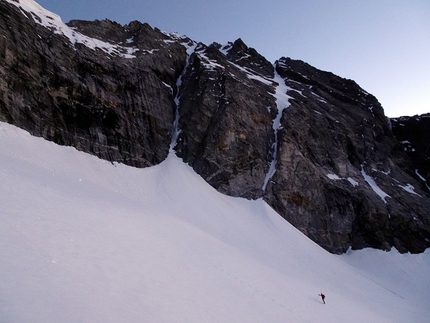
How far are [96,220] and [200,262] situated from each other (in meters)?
6.97

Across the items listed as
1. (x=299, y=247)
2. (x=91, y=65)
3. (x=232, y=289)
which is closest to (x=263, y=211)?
(x=299, y=247)

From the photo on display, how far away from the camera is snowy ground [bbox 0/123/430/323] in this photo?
809 cm

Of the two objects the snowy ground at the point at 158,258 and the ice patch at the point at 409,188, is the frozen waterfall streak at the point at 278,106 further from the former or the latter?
the ice patch at the point at 409,188

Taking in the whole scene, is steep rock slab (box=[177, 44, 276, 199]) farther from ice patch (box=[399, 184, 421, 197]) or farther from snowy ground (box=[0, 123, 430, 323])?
ice patch (box=[399, 184, 421, 197])

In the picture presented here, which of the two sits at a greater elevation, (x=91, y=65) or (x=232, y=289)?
(x=91, y=65)

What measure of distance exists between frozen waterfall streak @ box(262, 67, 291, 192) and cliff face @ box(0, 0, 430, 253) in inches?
12.6

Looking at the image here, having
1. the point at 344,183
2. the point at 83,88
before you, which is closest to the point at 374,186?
the point at 344,183

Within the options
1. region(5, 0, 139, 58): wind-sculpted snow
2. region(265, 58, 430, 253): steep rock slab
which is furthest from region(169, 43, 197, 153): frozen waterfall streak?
region(265, 58, 430, 253): steep rock slab

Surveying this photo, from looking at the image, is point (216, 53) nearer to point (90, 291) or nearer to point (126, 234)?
point (126, 234)

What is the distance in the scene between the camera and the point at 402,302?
27.5m

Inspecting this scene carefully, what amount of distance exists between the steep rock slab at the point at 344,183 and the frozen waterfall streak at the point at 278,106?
2.86 feet

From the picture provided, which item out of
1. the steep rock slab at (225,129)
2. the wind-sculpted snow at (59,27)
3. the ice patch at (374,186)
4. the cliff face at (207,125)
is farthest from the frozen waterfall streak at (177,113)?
the ice patch at (374,186)

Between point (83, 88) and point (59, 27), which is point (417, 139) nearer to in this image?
point (83, 88)

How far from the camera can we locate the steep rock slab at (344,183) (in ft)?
119
